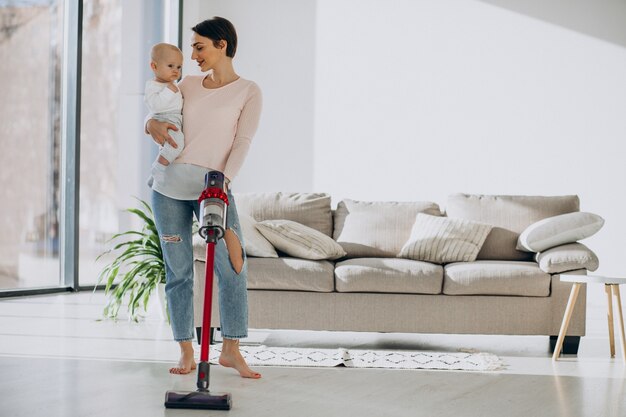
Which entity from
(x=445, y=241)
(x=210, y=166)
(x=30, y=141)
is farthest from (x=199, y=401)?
(x=30, y=141)

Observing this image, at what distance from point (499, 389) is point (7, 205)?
3.82 meters

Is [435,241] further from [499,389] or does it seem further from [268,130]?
[268,130]

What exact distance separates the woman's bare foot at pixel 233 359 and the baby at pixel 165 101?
63cm

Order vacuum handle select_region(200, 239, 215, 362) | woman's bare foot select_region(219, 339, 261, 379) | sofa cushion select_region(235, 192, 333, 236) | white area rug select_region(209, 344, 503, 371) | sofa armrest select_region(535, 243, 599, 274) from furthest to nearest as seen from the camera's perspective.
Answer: sofa cushion select_region(235, 192, 333, 236) < sofa armrest select_region(535, 243, 599, 274) < white area rug select_region(209, 344, 503, 371) < woman's bare foot select_region(219, 339, 261, 379) < vacuum handle select_region(200, 239, 215, 362)

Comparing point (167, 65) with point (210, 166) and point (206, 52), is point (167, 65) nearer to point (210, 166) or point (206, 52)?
point (206, 52)

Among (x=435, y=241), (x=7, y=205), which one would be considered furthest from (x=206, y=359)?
(x=7, y=205)

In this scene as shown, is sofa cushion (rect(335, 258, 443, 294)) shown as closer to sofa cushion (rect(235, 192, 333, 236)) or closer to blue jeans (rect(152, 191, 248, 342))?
sofa cushion (rect(235, 192, 333, 236))

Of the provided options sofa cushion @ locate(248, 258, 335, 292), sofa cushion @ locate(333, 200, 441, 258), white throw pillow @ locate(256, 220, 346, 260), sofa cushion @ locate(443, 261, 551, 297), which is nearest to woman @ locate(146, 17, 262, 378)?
sofa cushion @ locate(248, 258, 335, 292)

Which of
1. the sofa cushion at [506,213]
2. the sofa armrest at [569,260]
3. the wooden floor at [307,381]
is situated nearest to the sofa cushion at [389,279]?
the wooden floor at [307,381]

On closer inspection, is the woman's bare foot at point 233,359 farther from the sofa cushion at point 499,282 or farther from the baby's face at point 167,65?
the sofa cushion at point 499,282

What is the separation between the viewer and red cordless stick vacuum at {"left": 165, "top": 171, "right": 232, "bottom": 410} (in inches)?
103

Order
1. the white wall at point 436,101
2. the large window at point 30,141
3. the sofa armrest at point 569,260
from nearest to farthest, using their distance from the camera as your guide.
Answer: the sofa armrest at point 569,260 → the large window at point 30,141 → the white wall at point 436,101

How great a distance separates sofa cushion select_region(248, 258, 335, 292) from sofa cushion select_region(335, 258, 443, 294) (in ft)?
0.21

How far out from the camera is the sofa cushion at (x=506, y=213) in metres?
4.47
